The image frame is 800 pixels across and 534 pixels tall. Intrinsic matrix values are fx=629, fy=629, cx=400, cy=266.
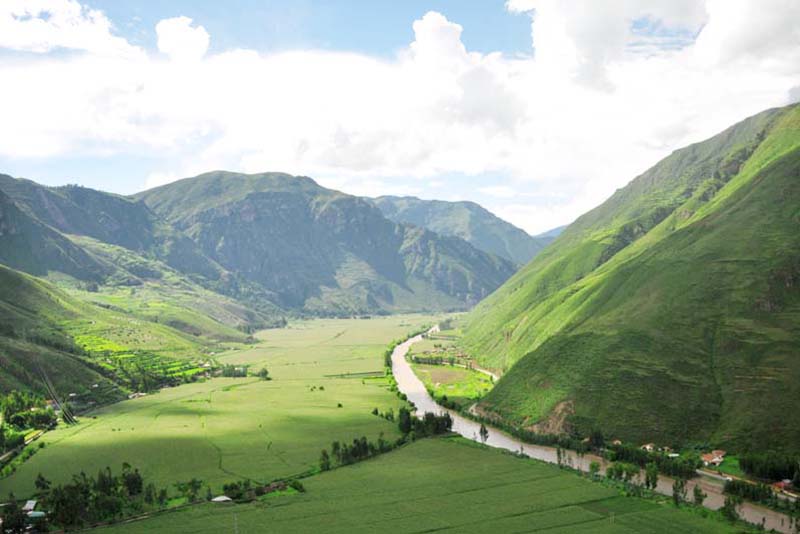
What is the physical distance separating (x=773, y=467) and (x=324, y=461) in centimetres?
8775

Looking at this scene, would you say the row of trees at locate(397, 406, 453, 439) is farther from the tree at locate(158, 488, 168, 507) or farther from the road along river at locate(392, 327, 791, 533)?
the tree at locate(158, 488, 168, 507)

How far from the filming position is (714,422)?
14325 cm

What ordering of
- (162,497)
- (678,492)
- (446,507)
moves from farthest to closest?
(162,497)
(678,492)
(446,507)

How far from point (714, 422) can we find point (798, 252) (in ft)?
236

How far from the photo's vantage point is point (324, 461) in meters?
135

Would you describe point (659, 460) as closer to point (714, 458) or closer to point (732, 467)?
point (714, 458)

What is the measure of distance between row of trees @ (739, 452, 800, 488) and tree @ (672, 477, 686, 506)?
14777 millimetres

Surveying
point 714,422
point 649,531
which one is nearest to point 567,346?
point 714,422

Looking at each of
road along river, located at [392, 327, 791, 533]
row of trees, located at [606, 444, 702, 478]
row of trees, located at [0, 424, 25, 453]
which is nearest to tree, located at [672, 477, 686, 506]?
road along river, located at [392, 327, 791, 533]

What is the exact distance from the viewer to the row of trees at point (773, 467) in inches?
4577

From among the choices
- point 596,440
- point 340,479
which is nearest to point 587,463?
point 596,440

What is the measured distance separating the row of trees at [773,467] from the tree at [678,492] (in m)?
14.8

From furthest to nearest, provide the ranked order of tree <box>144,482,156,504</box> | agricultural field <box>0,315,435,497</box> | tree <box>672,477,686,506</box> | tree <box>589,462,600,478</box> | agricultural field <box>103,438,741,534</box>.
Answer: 1. agricultural field <box>0,315,435,497</box>
2. tree <box>589,462,600,478</box>
3. tree <box>144,482,156,504</box>
4. tree <box>672,477,686,506</box>
5. agricultural field <box>103,438,741,534</box>

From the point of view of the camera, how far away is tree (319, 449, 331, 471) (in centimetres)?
13262
